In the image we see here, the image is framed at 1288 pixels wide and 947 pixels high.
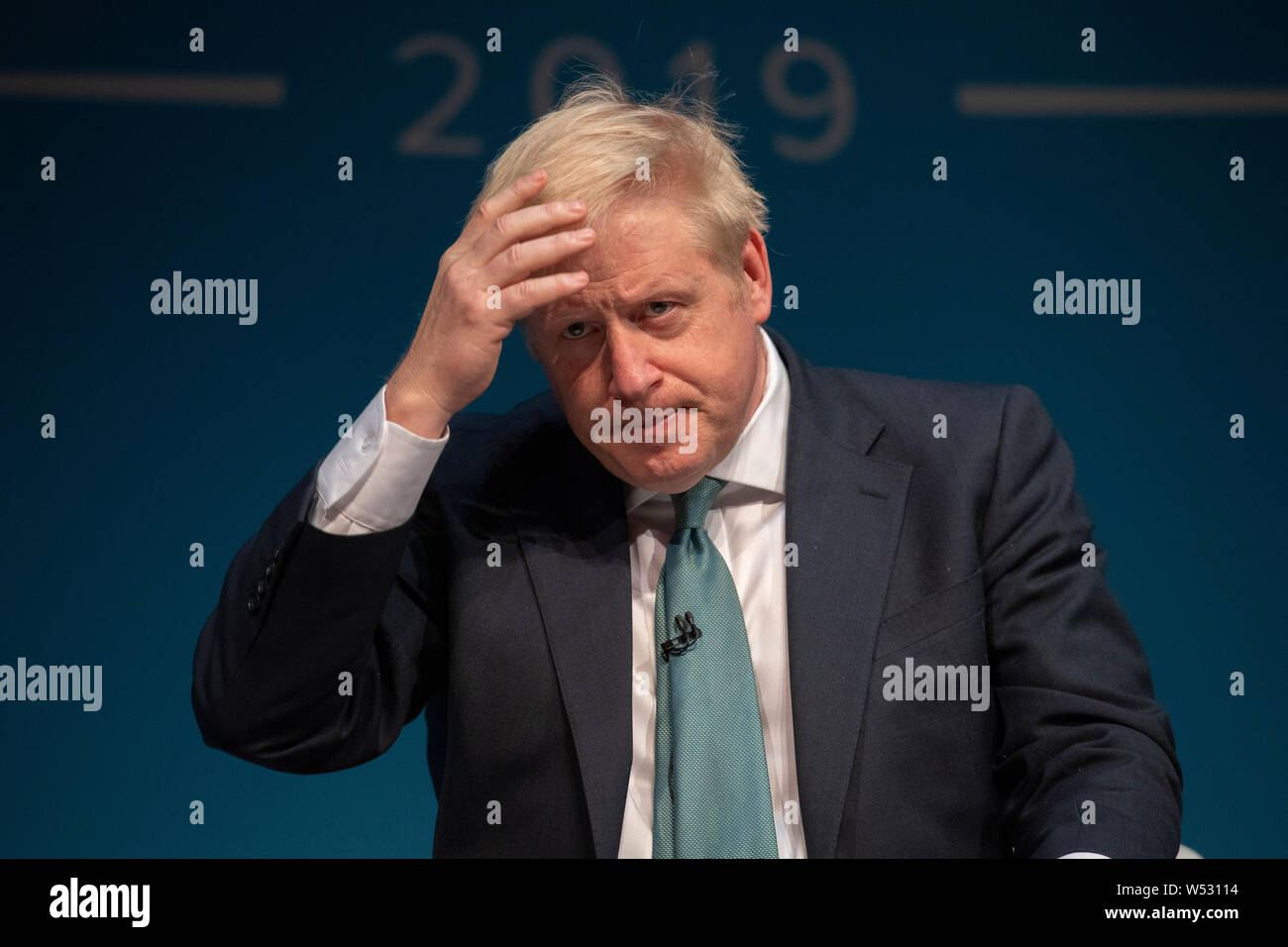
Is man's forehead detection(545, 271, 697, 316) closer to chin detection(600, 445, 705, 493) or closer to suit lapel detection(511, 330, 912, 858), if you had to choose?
chin detection(600, 445, 705, 493)

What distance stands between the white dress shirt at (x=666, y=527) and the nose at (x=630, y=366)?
0.67 feet

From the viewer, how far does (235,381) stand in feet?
9.01

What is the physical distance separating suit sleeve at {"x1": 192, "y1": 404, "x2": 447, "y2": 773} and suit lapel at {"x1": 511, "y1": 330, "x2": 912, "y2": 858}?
0.73 ft

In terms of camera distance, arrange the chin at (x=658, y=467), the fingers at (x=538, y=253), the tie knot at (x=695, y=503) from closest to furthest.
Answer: the fingers at (x=538, y=253) < the chin at (x=658, y=467) < the tie knot at (x=695, y=503)

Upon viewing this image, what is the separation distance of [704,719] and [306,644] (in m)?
0.52

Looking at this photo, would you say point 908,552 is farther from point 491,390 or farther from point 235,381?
point 235,381

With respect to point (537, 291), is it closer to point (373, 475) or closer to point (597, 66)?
point (373, 475)

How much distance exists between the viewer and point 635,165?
173 centimetres

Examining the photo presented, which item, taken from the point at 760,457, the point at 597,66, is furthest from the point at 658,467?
the point at 597,66

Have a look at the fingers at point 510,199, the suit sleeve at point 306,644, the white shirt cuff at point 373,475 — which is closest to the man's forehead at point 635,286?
the fingers at point 510,199

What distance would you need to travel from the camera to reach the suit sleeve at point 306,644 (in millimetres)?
1734

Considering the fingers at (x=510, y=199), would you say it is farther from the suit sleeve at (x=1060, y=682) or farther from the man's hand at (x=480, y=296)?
the suit sleeve at (x=1060, y=682)

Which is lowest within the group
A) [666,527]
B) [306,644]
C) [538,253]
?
[306,644]
